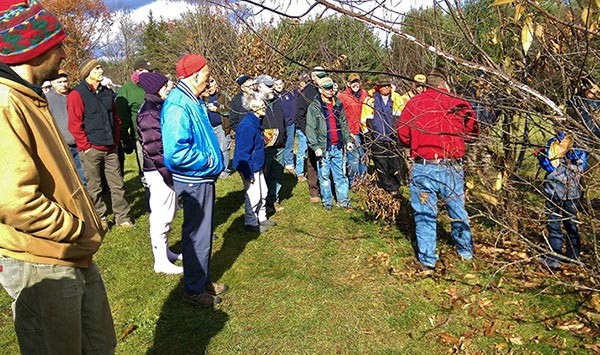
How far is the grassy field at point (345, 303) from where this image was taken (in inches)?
141

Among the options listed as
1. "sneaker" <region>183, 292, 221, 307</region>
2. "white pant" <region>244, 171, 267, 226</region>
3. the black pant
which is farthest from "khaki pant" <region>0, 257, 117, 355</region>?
the black pant

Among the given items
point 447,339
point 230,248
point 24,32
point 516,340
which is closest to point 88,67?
point 230,248

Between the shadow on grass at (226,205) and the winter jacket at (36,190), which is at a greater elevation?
the winter jacket at (36,190)

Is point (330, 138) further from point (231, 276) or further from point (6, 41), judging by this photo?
point (6, 41)

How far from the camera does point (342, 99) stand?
696cm

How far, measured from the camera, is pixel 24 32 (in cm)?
188

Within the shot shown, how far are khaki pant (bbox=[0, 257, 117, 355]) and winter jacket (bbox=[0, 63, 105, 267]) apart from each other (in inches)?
1.9

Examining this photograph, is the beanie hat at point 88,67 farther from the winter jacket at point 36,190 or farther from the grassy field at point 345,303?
the winter jacket at point 36,190

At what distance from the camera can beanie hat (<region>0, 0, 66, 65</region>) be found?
1.88m

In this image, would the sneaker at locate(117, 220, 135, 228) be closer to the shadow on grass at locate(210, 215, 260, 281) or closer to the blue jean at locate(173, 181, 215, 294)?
the shadow on grass at locate(210, 215, 260, 281)

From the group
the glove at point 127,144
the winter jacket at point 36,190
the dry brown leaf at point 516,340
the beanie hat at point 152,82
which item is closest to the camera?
the winter jacket at point 36,190

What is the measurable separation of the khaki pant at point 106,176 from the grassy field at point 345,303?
589 mm

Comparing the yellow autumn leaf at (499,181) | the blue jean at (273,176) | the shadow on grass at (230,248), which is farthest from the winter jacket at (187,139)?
the blue jean at (273,176)

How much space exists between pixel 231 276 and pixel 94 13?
36367mm
